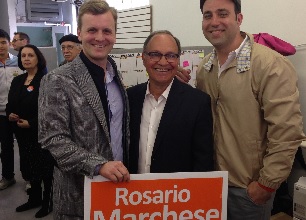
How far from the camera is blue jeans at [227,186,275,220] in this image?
59.4 inches

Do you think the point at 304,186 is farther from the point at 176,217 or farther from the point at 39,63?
the point at 39,63

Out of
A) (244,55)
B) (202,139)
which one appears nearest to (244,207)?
(202,139)

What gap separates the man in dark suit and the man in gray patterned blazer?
8cm

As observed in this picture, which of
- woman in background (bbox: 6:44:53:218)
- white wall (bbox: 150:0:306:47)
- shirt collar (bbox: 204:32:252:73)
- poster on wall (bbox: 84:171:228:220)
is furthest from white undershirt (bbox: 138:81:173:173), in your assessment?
woman in background (bbox: 6:44:53:218)

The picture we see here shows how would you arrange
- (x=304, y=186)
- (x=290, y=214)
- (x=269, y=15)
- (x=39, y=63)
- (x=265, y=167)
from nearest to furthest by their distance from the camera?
1. (x=265, y=167)
2. (x=304, y=186)
3. (x=290, y=214)
4. (x=269, y=15)
5. (x=39, y=63)

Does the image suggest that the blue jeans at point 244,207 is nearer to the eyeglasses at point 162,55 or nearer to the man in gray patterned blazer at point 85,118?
the man in gray patterned blazer at point 85,118

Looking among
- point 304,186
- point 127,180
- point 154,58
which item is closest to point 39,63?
point 154,58

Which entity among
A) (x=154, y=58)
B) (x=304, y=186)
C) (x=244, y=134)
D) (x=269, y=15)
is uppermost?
(x=269, y=15)

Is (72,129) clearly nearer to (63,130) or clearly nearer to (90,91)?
(63,130)

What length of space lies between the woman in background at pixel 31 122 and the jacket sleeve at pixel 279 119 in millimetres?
2348

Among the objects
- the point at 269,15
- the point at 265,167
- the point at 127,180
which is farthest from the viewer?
the point at 269,15

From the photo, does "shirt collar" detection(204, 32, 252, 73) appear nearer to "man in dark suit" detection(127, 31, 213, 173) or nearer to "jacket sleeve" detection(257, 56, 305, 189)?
"jacket sleeve" detection(257, 56, 305, 189)

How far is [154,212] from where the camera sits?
1.24 meters

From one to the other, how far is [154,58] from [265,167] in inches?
28.5
